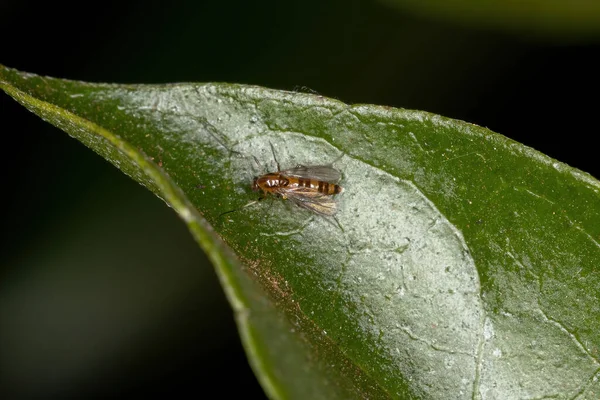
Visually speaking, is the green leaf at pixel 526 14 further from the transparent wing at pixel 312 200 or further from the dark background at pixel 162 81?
the transparent wing at pixel 312 200

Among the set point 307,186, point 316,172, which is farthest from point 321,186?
point 307,186

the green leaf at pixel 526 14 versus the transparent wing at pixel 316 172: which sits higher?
the green leaf at pixel 526 14

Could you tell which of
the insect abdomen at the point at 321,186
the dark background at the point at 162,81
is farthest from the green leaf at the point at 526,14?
the insect abdomen at the point at 321,186

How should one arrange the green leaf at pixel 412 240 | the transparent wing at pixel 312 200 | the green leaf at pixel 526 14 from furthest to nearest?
the green leaf at pixel 526 14
the transparent wing at pixel 312 200
the green leaf at pixel 412 240

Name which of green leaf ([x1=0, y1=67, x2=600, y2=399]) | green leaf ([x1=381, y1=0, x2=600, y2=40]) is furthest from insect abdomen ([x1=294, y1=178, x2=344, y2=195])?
green leaf ([x1=381, y1=0, x2=600, y2=40])

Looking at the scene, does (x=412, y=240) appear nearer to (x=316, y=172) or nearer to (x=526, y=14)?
(x=316, y=172)

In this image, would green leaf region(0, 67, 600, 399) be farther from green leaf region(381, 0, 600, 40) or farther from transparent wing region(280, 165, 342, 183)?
green leaf region(381, 0, 600, 40)
